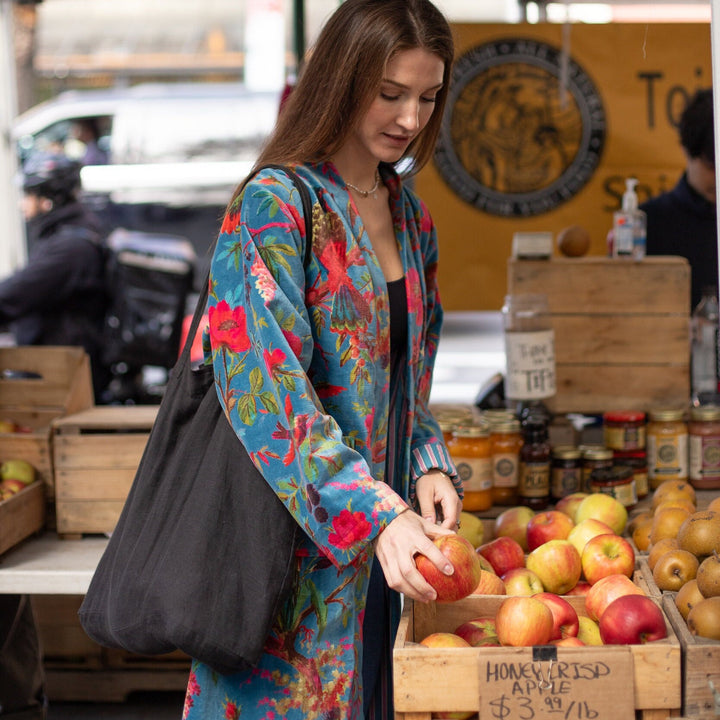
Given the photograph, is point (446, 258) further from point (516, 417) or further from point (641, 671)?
point (641, 671)

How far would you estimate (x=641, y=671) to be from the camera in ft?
5.06

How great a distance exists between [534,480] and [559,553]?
673 millimetres

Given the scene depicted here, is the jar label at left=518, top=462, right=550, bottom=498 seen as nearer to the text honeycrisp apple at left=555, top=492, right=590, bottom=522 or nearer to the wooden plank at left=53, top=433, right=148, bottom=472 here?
the text honeycrisp apple at left=555, top=492, right=590, bottom=522

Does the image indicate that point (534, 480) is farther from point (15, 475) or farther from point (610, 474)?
point (15, 475)

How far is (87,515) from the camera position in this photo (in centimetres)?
300

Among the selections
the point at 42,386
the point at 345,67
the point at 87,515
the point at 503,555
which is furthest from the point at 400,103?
the point at 42,386

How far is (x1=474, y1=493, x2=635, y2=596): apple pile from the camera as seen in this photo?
200cm

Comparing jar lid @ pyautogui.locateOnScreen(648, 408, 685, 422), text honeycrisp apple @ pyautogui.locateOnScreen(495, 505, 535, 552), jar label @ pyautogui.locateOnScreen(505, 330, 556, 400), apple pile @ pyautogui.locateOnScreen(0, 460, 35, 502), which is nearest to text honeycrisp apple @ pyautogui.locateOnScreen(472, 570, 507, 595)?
text honeycrisp apple @ pyautogui.locateOnScreen(495, 505, 535, 552)

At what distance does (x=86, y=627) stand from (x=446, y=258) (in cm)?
259

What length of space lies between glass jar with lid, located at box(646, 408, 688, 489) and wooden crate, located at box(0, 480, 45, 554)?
1.79 meters

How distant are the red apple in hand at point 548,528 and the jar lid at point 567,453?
409 mm

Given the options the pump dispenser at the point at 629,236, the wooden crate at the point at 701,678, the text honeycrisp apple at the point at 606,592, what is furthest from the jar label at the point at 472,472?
the wooden crate at the point at 701,678

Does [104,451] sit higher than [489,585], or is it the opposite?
[104,451]

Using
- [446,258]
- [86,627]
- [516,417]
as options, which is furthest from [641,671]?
[446,258]
